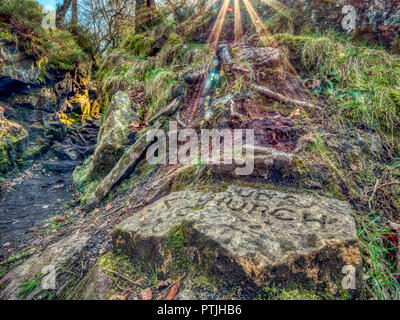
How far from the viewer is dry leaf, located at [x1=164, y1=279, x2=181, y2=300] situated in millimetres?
1057

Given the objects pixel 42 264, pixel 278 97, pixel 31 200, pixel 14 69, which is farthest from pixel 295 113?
pixel 14 69

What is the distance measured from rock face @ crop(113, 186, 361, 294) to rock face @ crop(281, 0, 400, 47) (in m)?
3.40

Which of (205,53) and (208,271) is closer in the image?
(208,271)

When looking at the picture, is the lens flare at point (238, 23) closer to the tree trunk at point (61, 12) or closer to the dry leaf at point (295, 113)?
the dry leaf at point (295, 113)

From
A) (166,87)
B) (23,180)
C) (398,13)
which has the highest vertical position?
(398,13)

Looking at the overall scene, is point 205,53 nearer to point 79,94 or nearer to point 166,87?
point 166,87

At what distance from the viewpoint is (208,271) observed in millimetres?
1098

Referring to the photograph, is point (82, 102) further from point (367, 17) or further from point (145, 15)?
point (367, 17)

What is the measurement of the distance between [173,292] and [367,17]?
462 centimetres

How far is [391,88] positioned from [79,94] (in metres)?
7.55

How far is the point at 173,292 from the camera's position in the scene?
1.08 m

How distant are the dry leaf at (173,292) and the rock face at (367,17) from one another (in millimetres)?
4315
